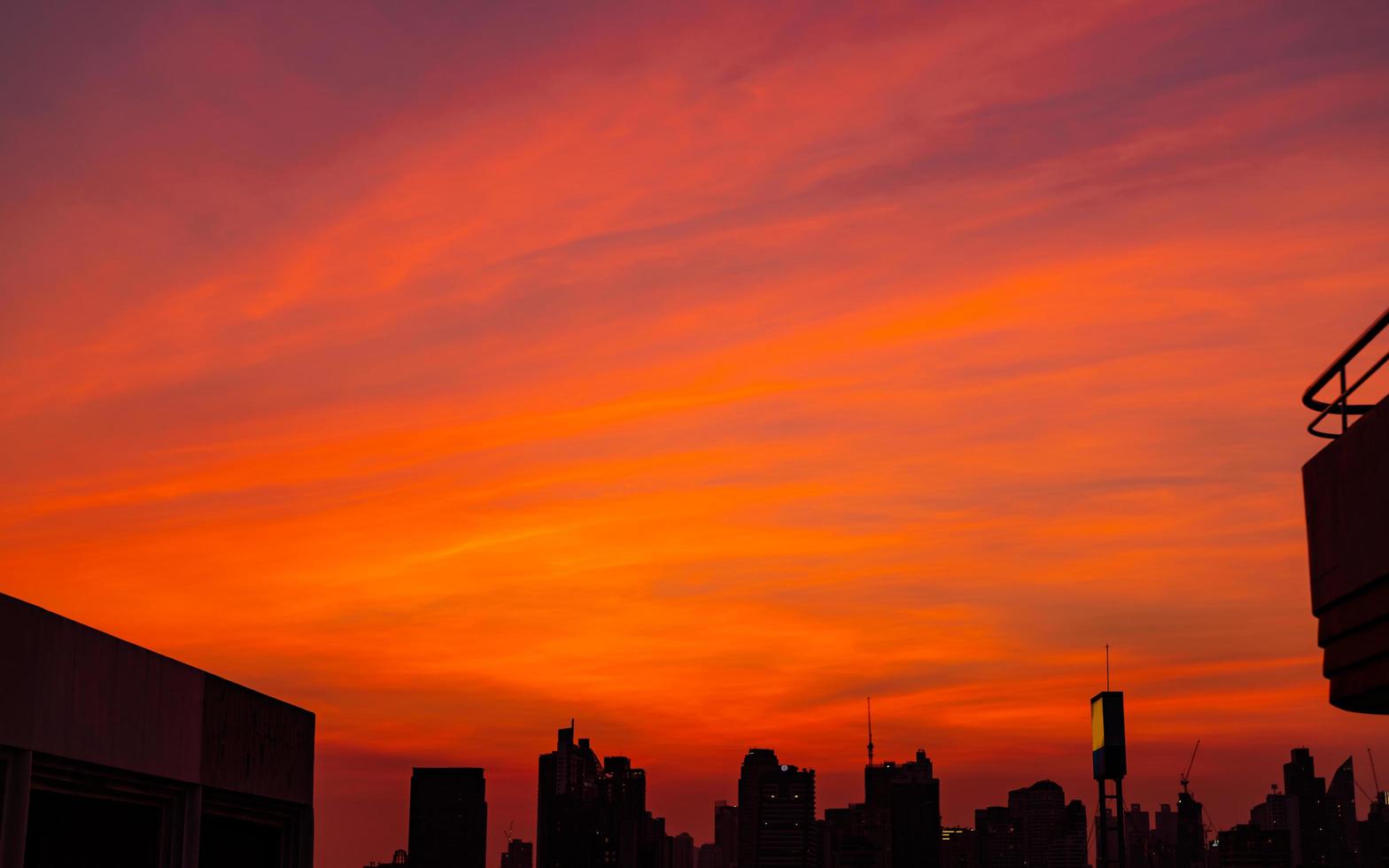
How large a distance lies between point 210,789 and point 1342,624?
51.9ft

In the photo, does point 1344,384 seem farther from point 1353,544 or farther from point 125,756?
point 125,756

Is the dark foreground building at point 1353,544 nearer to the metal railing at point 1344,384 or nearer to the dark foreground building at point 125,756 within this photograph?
the metal railing at point 1344,384

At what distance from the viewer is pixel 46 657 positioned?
663 inches

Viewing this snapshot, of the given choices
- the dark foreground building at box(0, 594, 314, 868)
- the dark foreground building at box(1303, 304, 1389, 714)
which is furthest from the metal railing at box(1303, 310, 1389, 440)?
the dark foreground building at box(0, 594, 314, 868)

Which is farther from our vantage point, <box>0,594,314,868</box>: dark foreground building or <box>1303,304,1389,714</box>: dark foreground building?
<box>0,594,314,868</box>: dark foreground building

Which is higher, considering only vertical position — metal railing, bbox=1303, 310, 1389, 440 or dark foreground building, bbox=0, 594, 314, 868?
metal railing, bbox=1303, 310, 1389, 440

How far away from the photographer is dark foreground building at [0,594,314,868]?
53.7 feet

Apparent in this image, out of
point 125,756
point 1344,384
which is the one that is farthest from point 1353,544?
point 125,756

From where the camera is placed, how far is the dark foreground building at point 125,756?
16.4m

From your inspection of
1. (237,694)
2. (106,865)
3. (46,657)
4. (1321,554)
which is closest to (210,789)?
(237,694)

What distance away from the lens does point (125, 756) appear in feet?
61.5

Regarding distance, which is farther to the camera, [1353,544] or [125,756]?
[125,756]

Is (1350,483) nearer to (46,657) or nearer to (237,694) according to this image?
(46,657)

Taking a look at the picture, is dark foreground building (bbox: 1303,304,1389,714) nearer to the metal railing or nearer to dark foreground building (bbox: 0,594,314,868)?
the metal railing
